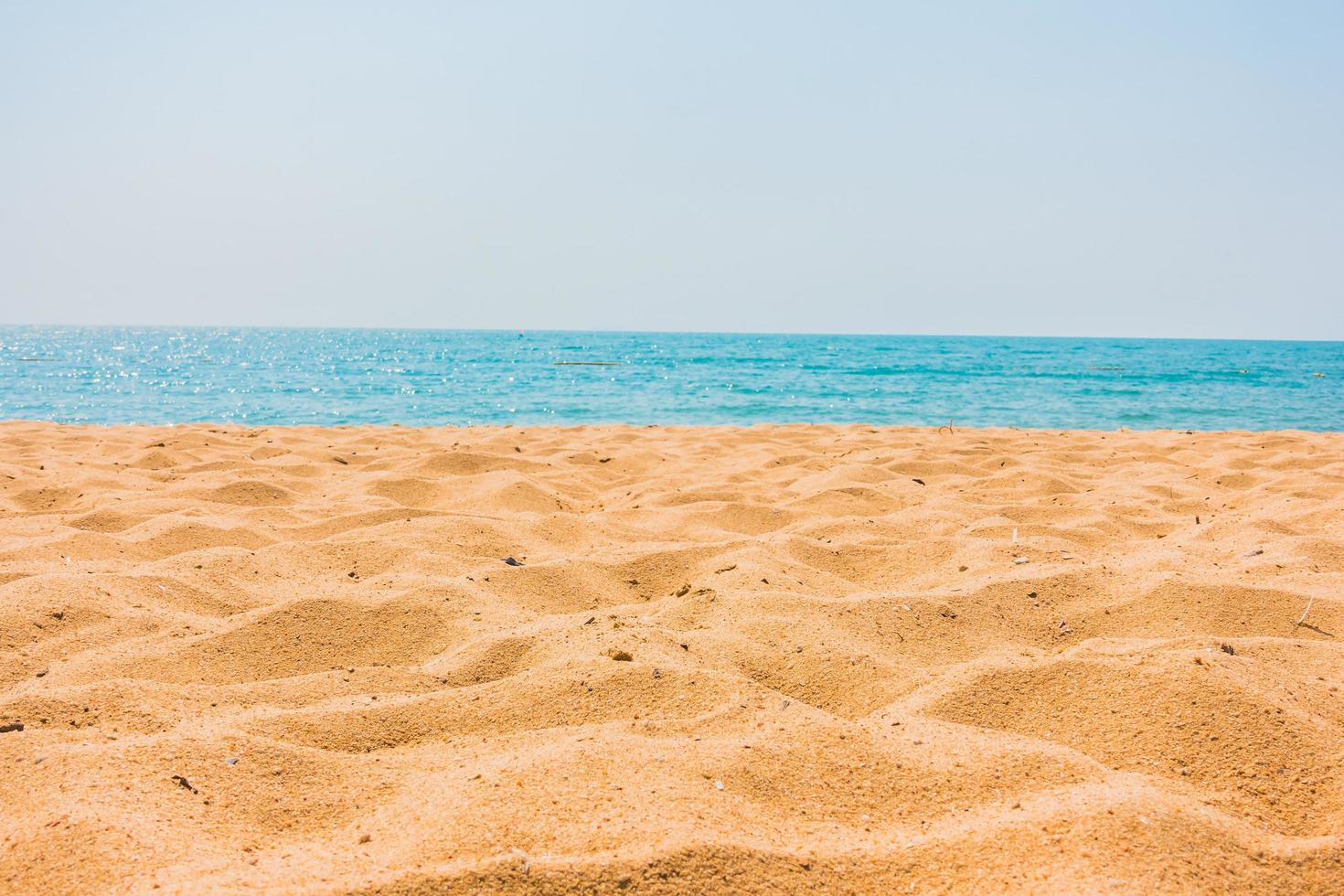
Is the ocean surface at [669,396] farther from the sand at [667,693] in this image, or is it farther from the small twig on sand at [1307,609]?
the small twig on sand at [1307,609]

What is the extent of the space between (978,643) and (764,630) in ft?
1.80

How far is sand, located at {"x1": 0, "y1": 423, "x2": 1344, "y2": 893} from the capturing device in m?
1.25

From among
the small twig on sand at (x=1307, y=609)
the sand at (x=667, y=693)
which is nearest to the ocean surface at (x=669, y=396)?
the sand at (x=667, y=693)

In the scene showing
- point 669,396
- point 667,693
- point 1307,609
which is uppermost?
point 1307,609

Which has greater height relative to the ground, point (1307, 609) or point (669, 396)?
point (1307, 609)

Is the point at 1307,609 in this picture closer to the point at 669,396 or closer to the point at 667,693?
the point at 667,693

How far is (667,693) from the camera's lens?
1808 mm

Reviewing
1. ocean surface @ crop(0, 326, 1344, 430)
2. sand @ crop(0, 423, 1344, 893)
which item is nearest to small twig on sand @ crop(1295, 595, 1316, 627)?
sand @ crop(0, 423, 1344, 893)

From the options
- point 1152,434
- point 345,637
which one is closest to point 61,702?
point 345,637

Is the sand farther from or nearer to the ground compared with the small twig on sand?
nearer to the ground

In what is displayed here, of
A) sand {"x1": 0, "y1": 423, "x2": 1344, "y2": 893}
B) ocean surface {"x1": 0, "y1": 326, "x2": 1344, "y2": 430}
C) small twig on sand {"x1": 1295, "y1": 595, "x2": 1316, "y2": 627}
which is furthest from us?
ocean surface {"x1": 0, "y1": 326, "x2": 1344, "y2": 430}

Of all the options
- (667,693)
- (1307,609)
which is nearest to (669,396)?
(1307,609)

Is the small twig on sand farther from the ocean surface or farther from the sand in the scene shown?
the ocean surface

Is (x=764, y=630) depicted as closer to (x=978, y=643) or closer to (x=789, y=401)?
(x=978, y=643)
